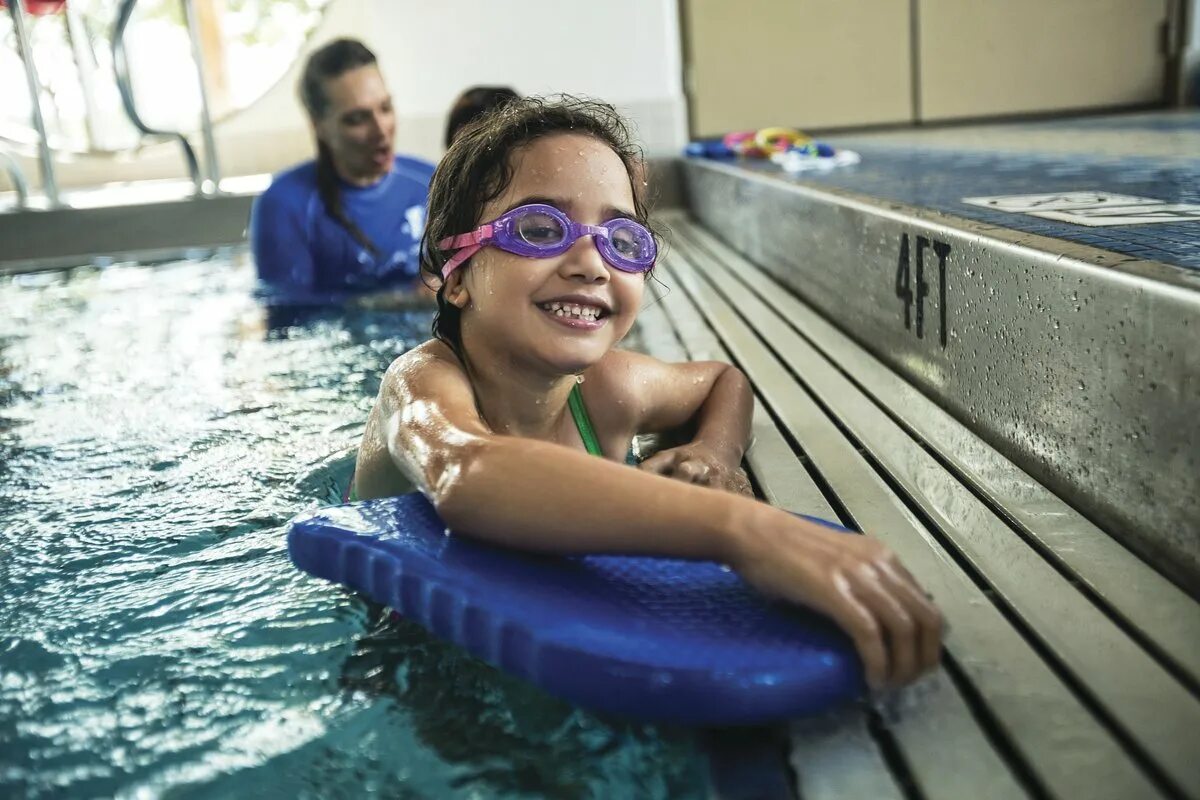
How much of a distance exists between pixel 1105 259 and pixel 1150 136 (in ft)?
12.0

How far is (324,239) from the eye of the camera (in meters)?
4.53

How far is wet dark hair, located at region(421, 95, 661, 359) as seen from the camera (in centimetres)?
165

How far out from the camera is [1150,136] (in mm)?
4746

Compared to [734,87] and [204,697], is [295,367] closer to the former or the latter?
[204,697]

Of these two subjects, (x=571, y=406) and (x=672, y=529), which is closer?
(x=672, y=529)

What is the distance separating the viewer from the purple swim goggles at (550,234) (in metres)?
1.57

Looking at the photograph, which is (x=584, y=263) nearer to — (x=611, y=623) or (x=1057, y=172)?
(x=611, y=623)

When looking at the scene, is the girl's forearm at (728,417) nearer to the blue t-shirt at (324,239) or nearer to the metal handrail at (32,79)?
the blue t-shirt at (324,239)

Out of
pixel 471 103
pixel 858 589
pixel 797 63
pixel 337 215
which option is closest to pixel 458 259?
pixel 858 589

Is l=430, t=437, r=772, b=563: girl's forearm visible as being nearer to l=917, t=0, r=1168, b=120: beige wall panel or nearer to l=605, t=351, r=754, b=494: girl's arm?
l=605, t=351, r=754, b=494: girl's arm

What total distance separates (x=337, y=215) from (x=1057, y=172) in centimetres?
274

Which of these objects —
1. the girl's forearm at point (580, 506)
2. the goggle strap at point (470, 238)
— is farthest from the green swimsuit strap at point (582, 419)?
the girl's forearm at point (580, 506)

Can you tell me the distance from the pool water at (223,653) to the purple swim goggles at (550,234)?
0.55m

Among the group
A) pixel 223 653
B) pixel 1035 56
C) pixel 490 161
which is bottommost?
pixel 223 653
